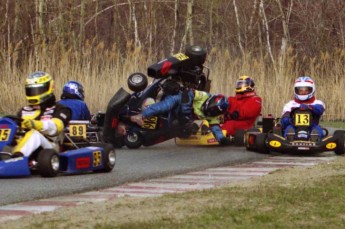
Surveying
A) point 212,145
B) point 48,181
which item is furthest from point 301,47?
point 48,181

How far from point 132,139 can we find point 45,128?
4.49 meters

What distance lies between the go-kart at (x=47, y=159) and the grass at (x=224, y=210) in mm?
2128

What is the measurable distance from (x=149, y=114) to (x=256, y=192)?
6197 mm

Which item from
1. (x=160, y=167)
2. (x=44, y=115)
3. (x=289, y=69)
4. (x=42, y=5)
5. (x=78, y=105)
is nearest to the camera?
(x=44, y=115)

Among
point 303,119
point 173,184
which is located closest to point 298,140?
point 303,119

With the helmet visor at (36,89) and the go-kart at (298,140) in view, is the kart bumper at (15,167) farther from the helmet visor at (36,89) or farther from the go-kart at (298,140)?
the go-kart at (298,140)

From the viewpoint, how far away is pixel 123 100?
15.5 meters

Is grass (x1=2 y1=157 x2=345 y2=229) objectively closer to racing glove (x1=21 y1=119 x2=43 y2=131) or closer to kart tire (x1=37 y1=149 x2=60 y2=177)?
kart tire (x1=37 y1=149 x2=60 y2=177)

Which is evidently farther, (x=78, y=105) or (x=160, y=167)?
(x=78, y=105)

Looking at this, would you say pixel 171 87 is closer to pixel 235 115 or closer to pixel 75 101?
pixel 235 115

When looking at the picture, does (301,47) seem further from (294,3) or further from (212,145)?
(212,145)

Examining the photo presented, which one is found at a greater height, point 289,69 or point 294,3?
point 294,3

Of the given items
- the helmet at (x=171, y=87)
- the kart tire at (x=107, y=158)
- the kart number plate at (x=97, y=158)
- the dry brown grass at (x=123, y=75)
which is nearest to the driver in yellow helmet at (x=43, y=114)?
the kart number plate at (x=97, y=158)

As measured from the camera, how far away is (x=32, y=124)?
36.5ft
